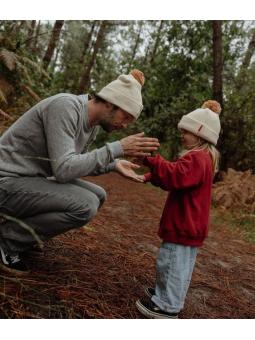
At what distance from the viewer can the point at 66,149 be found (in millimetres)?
2602

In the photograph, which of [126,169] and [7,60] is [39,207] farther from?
[7,60]

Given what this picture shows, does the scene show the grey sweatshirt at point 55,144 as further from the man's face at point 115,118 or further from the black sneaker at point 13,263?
the black sneaker at point 13,263

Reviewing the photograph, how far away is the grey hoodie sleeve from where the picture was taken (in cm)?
259

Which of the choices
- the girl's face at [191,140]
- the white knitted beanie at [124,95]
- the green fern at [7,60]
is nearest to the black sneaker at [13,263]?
the white knitted beanie at [124,95]

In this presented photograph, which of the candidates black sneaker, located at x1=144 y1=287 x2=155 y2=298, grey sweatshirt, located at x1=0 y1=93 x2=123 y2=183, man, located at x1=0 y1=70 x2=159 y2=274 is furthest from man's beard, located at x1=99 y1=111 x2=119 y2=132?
black sneaker, located at x1=144 y1=287 x2=155 y2=298

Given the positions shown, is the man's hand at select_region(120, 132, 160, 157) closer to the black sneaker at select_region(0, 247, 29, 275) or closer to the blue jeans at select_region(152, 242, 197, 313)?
the blue jeans at select_region(152, 242, 197, 313)

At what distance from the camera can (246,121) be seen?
10359mm

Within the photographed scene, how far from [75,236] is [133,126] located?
9.93 m

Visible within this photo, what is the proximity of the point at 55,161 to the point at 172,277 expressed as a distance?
3.43ft

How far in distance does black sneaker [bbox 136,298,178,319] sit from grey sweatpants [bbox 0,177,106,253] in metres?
0.65

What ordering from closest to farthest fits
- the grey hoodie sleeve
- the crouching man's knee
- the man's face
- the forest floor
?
the forest floor → the grey hoodie sleeve → the crouching man's knee → the man's face

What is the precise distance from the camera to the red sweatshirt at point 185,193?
2652 millimetres

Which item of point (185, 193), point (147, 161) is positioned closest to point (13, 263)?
point (147, 161)

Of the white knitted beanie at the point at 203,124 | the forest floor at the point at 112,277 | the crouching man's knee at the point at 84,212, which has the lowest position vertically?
the forest floor at the point at 112,277
